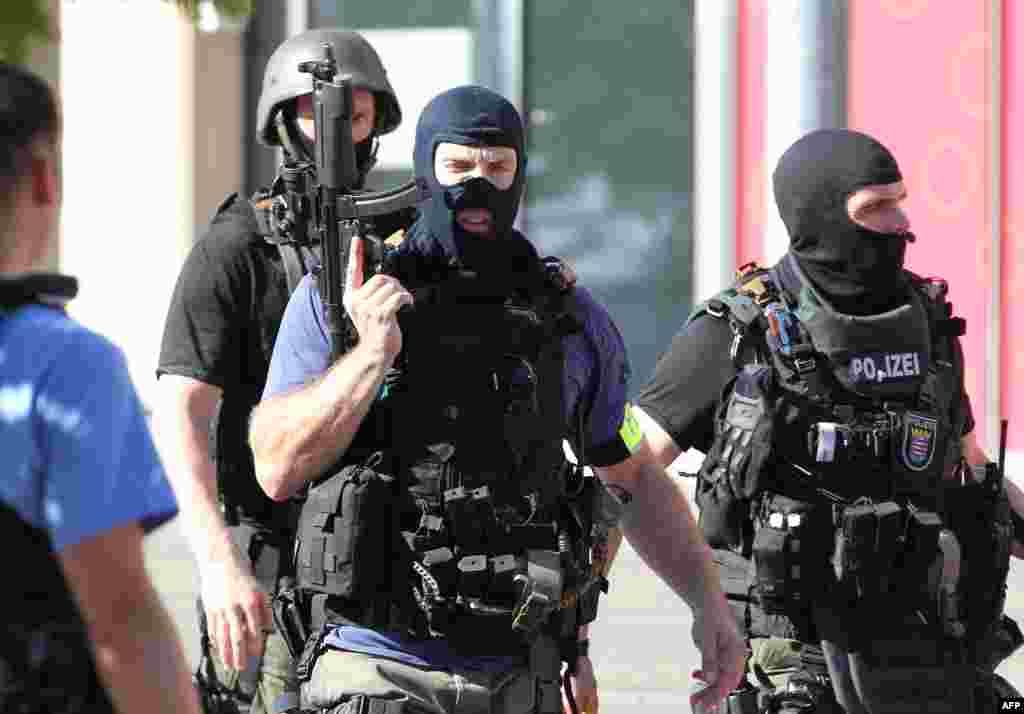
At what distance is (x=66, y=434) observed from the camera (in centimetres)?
247

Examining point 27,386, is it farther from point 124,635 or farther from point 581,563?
point 581,563

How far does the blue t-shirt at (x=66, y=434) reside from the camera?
2463mm

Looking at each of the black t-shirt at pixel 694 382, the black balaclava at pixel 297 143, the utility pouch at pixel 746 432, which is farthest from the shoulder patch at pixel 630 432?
the black balaclava at pixel 297 143

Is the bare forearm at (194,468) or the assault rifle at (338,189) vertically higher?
the assault rifle at (338,189)

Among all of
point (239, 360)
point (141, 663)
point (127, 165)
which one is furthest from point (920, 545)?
point (127, 165)

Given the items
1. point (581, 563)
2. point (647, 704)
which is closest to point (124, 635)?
point (581, 563)

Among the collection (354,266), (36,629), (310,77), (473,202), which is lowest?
(36,629)

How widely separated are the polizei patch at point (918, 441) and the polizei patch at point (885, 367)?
0.34 feet

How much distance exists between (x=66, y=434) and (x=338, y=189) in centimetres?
171

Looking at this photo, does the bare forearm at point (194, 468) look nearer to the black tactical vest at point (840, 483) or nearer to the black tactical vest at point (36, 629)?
the black tactical vest at point (840, 483)

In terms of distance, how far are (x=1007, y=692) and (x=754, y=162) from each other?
20.3 feet

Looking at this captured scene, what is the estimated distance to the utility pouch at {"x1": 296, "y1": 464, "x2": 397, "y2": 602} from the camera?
146 inches

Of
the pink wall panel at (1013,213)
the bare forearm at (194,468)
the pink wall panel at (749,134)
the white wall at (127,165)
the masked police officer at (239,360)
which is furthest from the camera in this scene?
the white wall at (127,165)

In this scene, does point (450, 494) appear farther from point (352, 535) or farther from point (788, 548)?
point (788, 548)
